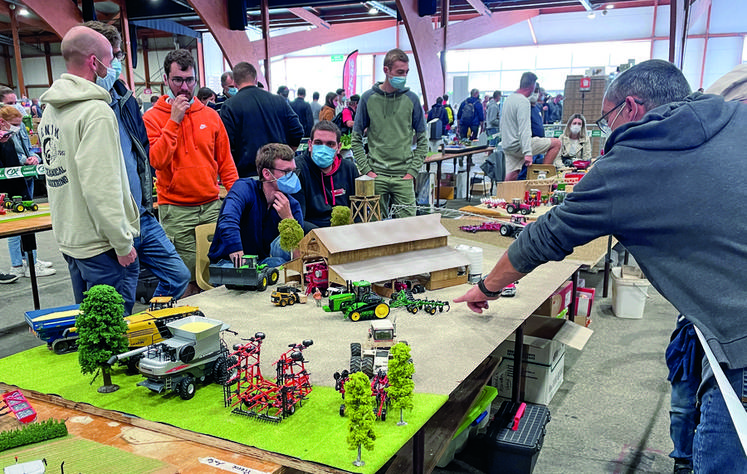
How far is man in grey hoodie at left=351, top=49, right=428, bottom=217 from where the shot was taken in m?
4.76

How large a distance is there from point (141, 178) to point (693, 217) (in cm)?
250

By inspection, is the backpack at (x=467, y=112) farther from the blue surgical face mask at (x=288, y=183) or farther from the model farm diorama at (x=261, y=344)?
the model farm diorama at (x=261, y=344)

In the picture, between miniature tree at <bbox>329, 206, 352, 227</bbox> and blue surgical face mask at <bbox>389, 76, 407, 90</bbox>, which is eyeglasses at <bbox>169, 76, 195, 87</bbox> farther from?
blue surgical face mask at <bbox>389, 76, 407, 90</bbox>

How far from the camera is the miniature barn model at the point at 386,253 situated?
2.72 metres

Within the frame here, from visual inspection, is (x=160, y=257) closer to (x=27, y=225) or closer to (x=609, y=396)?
(x=27, y=225)

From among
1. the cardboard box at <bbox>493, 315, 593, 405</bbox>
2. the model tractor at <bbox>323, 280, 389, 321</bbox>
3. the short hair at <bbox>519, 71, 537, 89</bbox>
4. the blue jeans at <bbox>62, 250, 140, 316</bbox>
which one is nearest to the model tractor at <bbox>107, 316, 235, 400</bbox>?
the model tractor at <bbox>323, 280, 389, 321</bbox>

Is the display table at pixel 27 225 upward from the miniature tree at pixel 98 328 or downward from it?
downward

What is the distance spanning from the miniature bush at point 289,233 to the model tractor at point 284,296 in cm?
25

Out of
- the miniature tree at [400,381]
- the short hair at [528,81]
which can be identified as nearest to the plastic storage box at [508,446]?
the miniature tree at [400,381]

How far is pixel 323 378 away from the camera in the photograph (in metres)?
1.83

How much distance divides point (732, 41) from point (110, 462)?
2470 centimetres

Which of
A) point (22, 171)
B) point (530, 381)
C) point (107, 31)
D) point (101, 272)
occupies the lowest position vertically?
point (530, 381)

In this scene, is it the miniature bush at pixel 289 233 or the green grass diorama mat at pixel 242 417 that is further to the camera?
the miniature bush at pixel 289 233

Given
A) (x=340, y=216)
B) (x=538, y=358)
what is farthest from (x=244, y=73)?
(x=538, y=358)
